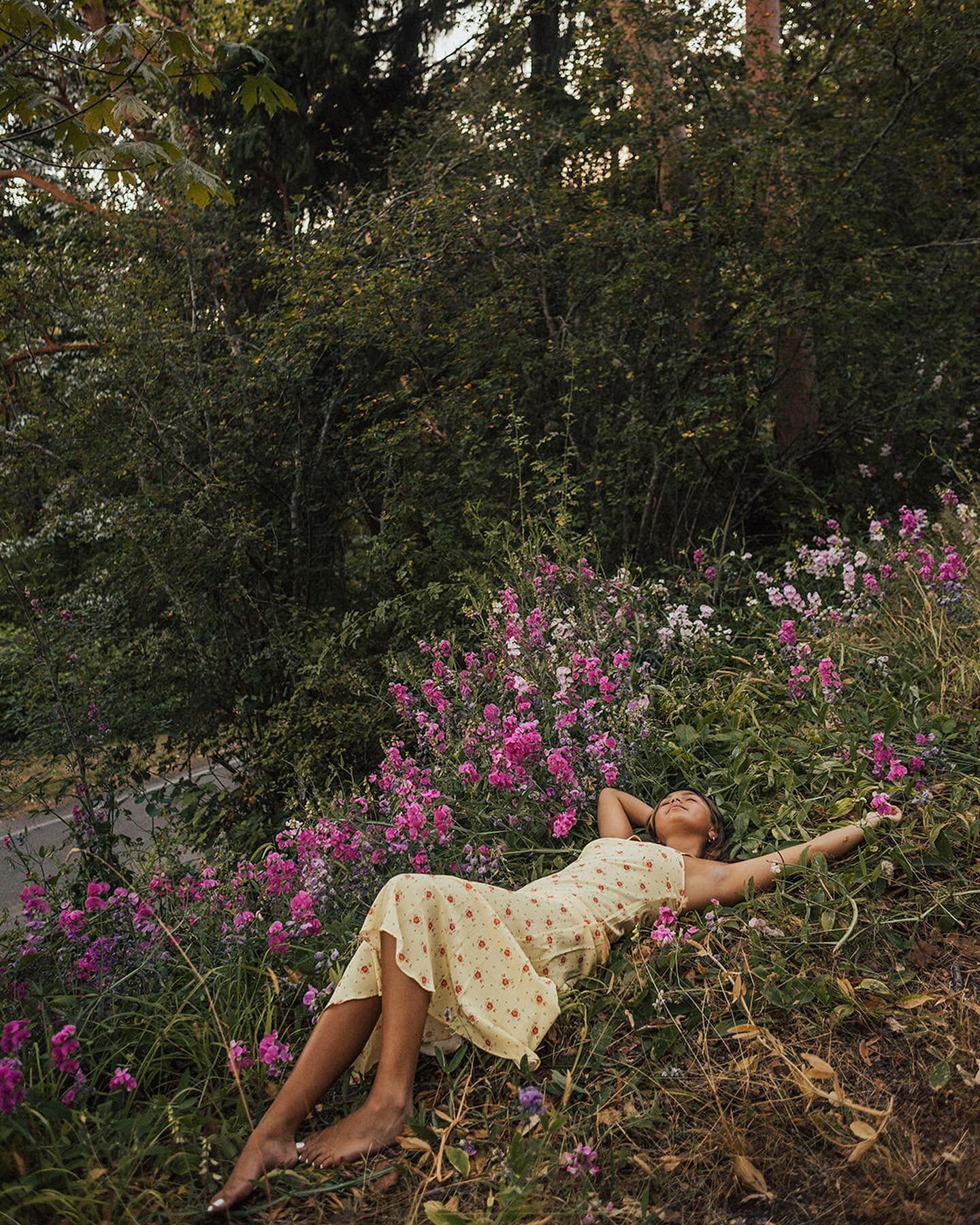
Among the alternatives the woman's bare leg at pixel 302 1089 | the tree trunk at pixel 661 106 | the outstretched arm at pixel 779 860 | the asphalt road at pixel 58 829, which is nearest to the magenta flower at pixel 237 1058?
the woman's bare leg at pixel 302 1089

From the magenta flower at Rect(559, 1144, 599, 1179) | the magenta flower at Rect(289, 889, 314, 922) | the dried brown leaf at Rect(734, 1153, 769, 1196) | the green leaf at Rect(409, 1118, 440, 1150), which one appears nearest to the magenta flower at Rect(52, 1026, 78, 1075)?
the magenta flower at Rect(289, 889, 314, 922)

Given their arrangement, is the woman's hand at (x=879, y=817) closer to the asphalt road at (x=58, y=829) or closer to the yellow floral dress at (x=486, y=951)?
the yellow floral dress at (x=486, y=951)

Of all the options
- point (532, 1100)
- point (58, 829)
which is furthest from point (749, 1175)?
point (58, 829)

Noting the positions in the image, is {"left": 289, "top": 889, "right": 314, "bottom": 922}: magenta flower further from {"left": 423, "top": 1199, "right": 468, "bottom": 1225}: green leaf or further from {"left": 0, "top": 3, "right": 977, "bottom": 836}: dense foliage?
{"left": 0, "top": 3, "right": 977, "bottom": 836}: dense foliage

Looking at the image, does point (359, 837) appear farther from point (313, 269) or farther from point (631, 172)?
point (631, 172)

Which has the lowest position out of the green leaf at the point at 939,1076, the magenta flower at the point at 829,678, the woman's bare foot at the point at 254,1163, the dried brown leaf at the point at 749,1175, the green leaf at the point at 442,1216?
the dried brown leaf at the point at 749,1175

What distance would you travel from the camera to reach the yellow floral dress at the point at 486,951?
2643 mm

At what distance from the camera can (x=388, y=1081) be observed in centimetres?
255

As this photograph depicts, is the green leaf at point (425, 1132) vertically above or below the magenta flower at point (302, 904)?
below

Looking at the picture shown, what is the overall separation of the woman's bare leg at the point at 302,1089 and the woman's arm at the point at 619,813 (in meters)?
1.11

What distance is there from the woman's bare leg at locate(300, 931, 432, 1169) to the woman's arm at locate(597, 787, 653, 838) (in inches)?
40.2

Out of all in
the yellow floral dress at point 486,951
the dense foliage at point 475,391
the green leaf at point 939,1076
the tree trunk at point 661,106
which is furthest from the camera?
the tree trunk at point 661,106

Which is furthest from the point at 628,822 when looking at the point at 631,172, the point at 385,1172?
the point at 631,172

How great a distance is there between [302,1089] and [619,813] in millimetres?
1435
